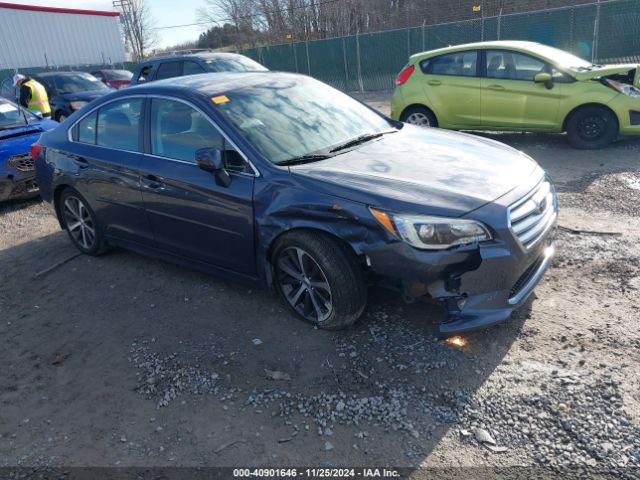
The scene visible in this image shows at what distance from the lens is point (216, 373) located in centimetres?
334

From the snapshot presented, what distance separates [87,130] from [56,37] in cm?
3492

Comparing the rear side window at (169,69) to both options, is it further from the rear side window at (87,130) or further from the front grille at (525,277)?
the front grille at (525,277)

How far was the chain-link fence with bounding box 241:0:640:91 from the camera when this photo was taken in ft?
52.7

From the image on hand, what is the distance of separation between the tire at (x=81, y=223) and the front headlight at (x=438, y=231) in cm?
334

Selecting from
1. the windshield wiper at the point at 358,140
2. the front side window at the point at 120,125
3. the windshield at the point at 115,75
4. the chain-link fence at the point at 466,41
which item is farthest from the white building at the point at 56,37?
the windshield wiper at the point at 358,140

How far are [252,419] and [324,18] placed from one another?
33.5 m

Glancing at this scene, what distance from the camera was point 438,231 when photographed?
3002 mm

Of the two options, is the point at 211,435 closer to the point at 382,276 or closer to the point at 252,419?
the point at 252,419

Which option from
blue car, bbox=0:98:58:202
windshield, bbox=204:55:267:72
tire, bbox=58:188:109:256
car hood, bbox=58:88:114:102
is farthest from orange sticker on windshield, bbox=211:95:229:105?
car hood, bbox=58:88:114:102

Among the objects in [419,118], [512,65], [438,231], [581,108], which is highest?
[512,65]

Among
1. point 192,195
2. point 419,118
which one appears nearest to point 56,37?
point 419,118

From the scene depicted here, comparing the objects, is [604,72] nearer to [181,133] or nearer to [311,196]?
[311,196]

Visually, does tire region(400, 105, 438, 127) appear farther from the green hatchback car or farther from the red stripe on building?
the red stripe on building

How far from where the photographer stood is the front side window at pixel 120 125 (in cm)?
442
